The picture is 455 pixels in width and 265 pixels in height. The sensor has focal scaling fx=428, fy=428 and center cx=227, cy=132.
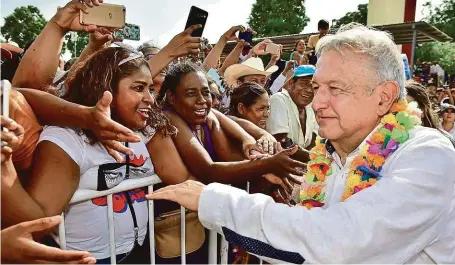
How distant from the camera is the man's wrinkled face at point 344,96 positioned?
1696 mm

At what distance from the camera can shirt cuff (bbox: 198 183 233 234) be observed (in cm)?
152

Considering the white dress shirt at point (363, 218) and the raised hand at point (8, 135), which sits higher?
the raised hand at point (8, 135)

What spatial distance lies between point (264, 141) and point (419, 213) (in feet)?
4.85

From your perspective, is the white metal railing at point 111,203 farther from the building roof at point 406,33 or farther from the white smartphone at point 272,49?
the building roof at point 406,33

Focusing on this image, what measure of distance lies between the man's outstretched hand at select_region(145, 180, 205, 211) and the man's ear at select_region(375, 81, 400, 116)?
2.65ft

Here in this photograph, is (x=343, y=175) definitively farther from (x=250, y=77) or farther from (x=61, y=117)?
(x=250, y=77)

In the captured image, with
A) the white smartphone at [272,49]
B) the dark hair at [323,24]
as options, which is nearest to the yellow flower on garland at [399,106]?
the white smartphone at [272,49]

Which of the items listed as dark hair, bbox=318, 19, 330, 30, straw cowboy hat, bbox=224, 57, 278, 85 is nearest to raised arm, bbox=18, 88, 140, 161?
straw cowboy hat, bbox=224, 57, 278, 85

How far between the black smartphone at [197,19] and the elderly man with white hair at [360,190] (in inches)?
54.7

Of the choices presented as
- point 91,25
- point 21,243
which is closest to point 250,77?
point 91,25

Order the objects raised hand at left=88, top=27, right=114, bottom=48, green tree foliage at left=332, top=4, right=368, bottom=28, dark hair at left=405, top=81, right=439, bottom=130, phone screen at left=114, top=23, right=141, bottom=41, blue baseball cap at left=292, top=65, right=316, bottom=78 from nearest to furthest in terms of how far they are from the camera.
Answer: raised hand at left=88, top=27, right=114, bottom=48 < dark hair at left=405, top=81, right=439, bottom=130 < phone screen at left=114, top=23, right=141, bottom=41 < blue baseball cap at left=292, top=65, right=316, bottom=78 < green tree foliage at left=332, top=4, right=368, bottom=28

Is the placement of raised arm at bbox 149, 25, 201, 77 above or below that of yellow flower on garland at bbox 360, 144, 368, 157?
above

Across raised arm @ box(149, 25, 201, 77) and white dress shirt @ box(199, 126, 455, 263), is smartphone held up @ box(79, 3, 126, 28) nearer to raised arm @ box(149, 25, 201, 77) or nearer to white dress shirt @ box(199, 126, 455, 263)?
raised arm @ box(149, 25, 201, 77)

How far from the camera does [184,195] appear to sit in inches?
63.6
